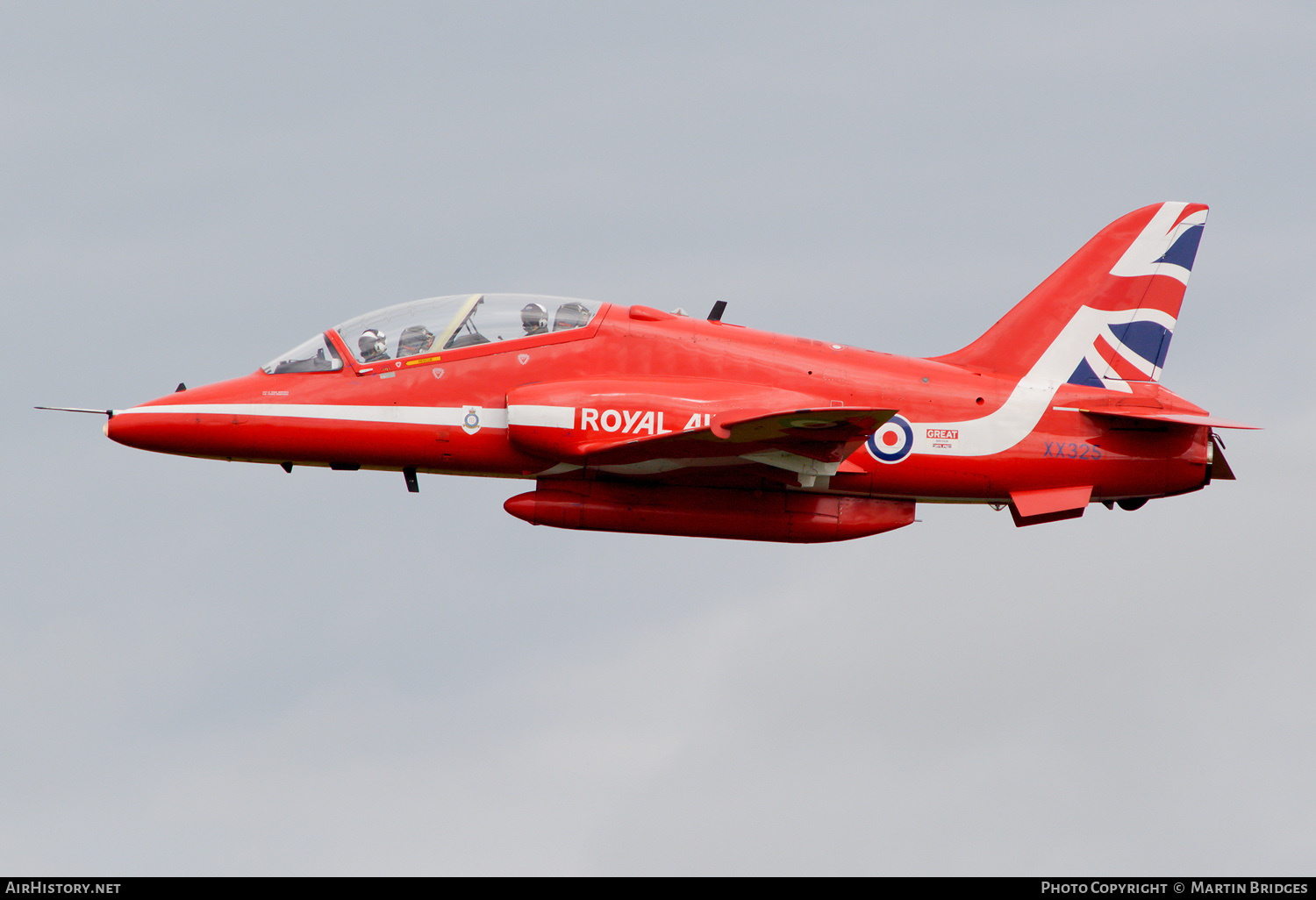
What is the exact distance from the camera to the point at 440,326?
23906 mm

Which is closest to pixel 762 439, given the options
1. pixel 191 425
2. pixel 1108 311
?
pixel 1108 311

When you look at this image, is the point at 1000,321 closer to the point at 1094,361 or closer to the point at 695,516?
the point at 1094,361

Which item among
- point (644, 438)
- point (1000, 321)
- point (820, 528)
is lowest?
point (820, 528)

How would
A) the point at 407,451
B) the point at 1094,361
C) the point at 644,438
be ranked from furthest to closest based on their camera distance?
the point at 1094,361 → the point at 407,451 → the point at 644,438

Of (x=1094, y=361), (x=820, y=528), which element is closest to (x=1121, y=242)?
(x=1094, y=361)

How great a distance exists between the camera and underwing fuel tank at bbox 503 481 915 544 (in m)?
23.5

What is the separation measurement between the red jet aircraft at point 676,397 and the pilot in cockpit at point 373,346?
0.10ft

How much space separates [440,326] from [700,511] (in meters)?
5.30

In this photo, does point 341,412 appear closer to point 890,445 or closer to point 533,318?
point 533,318

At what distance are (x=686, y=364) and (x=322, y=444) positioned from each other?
610 centimetres

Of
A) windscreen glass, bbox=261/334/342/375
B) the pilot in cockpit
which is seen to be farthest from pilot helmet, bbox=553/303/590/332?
windscreen glass, bbox=261/334/342/375

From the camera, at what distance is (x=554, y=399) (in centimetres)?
2252

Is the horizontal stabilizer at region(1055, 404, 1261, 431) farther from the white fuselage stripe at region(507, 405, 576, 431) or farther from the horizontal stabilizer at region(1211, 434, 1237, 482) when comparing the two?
the white fuselage stripe at region(507, 405, 576, 431)

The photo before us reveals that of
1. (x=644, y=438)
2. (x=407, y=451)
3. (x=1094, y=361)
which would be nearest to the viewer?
(x=644, y=438)
